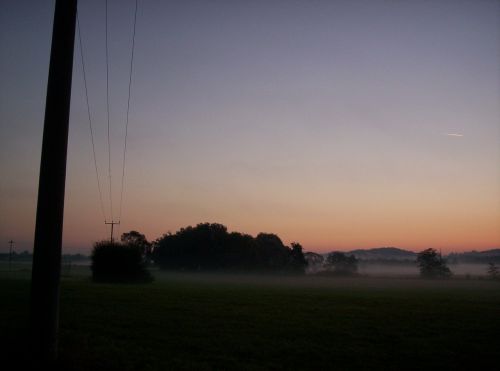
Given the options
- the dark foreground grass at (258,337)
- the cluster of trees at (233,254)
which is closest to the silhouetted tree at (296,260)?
the cluster of trees at (233,254)

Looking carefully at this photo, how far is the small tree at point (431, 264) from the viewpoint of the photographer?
138 meters

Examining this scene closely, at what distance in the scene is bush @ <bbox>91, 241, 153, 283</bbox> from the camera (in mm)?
55625

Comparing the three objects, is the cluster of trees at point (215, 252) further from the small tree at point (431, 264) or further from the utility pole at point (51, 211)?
the utility pole at point (51, 211)

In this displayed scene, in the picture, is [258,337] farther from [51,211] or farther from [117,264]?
[117,264]

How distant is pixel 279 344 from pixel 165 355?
371cm

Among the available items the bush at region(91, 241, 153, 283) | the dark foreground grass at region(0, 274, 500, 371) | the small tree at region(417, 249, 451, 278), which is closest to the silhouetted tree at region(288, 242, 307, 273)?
the small tree at region(417, 249, 451, 278)

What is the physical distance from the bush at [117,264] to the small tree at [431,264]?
352ft

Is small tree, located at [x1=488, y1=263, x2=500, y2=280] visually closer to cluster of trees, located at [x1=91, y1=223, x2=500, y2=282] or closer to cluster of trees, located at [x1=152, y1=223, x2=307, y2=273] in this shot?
cluster of trees, located at [x1=91, y1=223, x2=500, y2=282]

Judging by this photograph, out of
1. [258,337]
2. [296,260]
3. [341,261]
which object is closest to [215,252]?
[296,260]

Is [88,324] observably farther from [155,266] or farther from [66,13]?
[155,266]

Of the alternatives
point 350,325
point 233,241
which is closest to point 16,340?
point 350,325

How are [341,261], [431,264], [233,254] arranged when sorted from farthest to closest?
[341,261] < [431,264] < [233,254]

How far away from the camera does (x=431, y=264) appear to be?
142 m

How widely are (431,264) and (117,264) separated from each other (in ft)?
381
